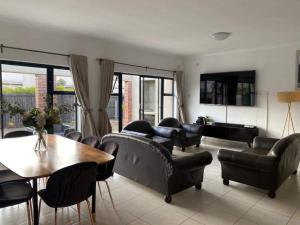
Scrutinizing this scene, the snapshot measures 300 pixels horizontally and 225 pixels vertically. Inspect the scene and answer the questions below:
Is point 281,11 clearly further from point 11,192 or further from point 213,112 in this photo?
point 11,192

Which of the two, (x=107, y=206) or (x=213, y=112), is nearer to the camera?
(x=107, y=206)

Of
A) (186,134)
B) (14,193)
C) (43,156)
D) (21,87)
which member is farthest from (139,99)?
(14,193)

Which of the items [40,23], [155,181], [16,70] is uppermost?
[40,23]

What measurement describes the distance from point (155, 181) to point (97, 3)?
2701 mm

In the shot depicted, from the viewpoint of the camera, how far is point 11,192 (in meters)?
2.38

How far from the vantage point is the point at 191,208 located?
3.03m

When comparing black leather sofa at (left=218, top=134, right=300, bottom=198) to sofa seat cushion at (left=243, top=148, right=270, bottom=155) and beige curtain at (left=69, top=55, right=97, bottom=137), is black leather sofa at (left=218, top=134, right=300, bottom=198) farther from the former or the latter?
beige curtain at (left=69, top=55, right=97, bottom=137)

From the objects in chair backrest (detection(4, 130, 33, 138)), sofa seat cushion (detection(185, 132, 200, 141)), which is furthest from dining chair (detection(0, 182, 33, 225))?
sofa seat cushion (detection(185, 132, 200, 141))

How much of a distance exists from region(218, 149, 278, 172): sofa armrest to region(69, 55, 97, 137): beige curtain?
297 cm

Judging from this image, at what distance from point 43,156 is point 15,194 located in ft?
1.51

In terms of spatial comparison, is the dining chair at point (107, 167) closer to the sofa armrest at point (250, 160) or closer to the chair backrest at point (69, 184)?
the chair backrest at point (69, 184)

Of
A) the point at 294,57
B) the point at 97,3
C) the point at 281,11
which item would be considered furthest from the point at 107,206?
the point at 294,57

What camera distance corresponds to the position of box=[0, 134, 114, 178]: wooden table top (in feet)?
7.12

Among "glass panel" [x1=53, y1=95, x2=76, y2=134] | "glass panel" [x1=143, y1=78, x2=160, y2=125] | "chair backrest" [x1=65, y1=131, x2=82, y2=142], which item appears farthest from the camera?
"glass panel" [x1=143, y1=78, x2=160, y2=125]
